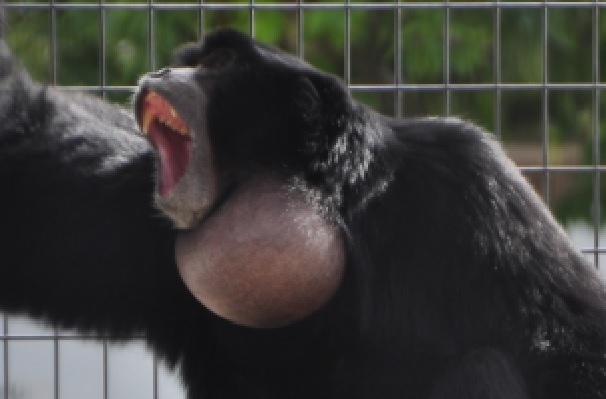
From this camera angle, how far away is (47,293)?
4.50 metres

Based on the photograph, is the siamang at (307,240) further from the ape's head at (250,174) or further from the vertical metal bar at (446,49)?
the vertical metal bar at (446,49)

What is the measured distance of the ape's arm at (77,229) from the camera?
4434 millimetres

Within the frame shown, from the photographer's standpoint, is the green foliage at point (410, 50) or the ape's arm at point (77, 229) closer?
the ape's arm at point (77, 229)

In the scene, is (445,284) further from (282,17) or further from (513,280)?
(282,17)

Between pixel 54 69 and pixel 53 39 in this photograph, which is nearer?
pixel 53 39

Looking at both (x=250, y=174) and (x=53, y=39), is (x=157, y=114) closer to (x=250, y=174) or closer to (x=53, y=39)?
(x=250, y=174)

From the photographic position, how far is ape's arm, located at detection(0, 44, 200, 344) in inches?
175

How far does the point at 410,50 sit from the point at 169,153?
4.47 meters

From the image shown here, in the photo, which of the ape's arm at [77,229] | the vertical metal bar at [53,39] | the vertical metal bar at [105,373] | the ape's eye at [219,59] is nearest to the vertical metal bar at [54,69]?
the vertical metal bar at [53,39]

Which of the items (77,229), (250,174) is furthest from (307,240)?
(77,229)

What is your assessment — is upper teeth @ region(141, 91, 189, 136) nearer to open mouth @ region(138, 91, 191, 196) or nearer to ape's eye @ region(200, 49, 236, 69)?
open mouth @ region(138, 91, 191, 196)

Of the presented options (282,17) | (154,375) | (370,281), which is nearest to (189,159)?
(370,281)

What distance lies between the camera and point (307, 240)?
4.15 meters

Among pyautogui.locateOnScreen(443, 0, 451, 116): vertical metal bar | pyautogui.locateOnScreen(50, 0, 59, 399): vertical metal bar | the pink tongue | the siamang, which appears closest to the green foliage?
pyautogui.locateOnScreen(50, 0, 59, 399): vertical metal bar
